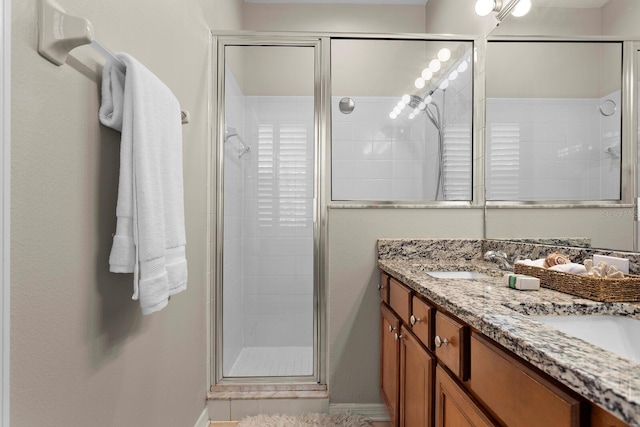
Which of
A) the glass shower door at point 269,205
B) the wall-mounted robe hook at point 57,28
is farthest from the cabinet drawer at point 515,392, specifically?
the glass shower door at point 269,205

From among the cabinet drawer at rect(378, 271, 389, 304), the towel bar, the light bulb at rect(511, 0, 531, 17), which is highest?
the light bulb at rect(511, 0, 531, 17)

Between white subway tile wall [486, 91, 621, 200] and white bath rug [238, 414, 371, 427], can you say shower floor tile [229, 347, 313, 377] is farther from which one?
white subway tile wall [486, 91, 621, 200]

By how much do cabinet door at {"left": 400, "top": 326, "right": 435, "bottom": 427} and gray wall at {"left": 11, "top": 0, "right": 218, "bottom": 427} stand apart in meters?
0.97

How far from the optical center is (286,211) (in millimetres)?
2207

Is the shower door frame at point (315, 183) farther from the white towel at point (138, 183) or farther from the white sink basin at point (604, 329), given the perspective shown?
the white sink basin at point (604, 329)

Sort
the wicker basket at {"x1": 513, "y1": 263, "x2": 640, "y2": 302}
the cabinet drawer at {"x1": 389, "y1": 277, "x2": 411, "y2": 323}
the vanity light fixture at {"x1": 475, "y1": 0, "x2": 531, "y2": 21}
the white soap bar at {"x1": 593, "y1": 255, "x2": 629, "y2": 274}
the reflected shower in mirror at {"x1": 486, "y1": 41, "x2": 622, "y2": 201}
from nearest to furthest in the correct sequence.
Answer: the wicker basket at {"x1": 513, "y1": 263, "x2": 640, "y2": 302}
the white soap bar at {"x1": 593, "y1": 255, "x2": 629, "y2": 274}
the reflected shower in mirror at {"x1": 486, "y1": 41, "x2": 622, "y2": 201}
the cabinet drawer at {"x1": 389, "y1": 277, "x2": 411, "y2": 323}
the vanity light fixture at {"x1": 475, "y1": 0, "x2": 531, "y2": 21}

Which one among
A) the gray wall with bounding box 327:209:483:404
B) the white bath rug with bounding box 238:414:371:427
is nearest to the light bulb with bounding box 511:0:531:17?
the gray wall with bounding box 327:209:483:404

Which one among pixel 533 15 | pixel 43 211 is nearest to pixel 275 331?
pixel 43 211

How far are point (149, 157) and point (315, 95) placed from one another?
Result: 1348mm

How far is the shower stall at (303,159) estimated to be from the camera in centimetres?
216

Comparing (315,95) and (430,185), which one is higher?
(315,95)

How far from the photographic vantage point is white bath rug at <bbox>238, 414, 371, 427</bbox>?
6.43 feet

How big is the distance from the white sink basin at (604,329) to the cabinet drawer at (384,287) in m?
0.99

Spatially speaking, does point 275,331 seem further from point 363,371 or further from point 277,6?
point 277,6
